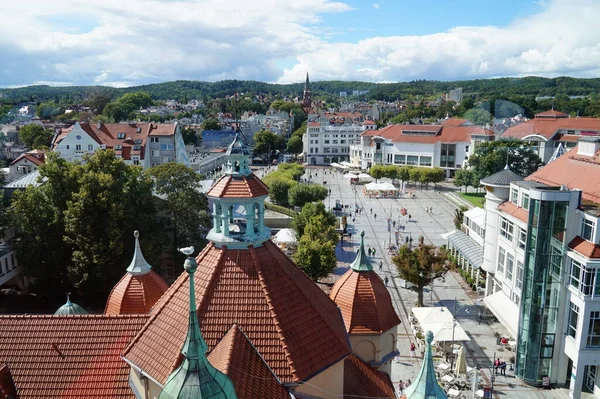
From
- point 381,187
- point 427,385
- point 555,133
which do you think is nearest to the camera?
point 427,385

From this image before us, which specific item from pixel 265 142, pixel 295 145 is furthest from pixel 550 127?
pixel 265 142

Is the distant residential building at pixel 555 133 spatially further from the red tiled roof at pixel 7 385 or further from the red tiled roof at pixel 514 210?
the red tiled roof at pixel 7 385

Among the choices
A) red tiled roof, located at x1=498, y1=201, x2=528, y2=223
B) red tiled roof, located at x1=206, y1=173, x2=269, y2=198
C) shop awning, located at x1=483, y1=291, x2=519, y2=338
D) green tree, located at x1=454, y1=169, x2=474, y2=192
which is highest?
red tiled roof, located at x1=206, y1=173, x2=269, y2=198

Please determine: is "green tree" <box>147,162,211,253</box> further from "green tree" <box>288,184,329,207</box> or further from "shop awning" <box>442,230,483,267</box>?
"green tree" <box>288,184,329,207</box>

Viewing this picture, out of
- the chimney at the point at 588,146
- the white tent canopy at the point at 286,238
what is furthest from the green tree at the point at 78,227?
the chimney at the point at 588,146

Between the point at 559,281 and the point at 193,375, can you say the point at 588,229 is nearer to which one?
the point at 559,281

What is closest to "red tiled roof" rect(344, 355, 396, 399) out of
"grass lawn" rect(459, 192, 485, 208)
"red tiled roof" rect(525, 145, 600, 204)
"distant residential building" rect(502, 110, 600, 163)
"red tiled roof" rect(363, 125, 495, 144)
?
"red tiled roof" rect(525, 145, 600, 204)
